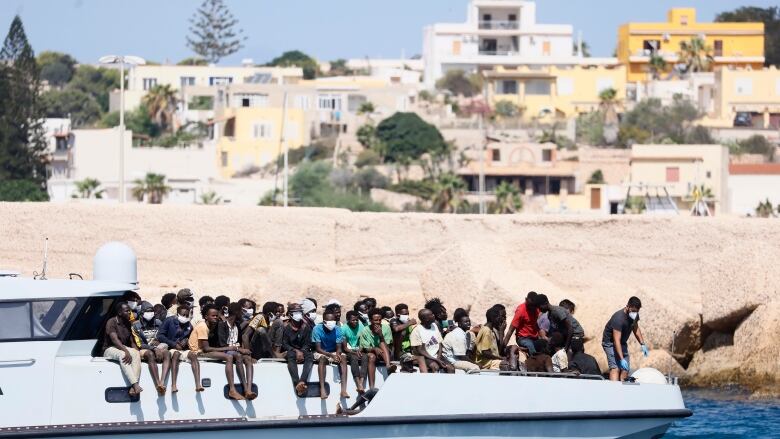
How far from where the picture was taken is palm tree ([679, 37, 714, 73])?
10000cm

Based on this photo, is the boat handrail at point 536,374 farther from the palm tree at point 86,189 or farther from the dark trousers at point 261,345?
the palm tree at point 86,189

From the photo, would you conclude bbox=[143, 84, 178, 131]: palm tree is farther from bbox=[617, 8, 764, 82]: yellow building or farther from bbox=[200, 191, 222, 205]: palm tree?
bbox=[200, 191, 222, 205]: palm tree

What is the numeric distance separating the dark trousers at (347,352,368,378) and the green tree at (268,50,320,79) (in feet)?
337

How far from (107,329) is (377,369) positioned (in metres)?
2.36

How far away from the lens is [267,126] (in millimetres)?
84562

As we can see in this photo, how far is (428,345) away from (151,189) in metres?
47.3

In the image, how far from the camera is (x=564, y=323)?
15.9 metres

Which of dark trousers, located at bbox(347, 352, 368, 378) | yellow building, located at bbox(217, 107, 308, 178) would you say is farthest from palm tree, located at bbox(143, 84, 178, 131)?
dark trousers, located at bbox(347, 352, 368, 378)

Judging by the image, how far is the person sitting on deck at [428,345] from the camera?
15219 millimetres

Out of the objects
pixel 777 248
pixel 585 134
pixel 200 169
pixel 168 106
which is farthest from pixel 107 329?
pixel 168 106

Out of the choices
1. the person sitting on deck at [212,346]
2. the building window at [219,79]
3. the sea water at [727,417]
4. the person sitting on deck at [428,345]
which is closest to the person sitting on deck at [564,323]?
the person sitting on deck at [428,345]

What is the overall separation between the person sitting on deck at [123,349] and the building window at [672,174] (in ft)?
172

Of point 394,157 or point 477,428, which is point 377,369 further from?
point 394,157

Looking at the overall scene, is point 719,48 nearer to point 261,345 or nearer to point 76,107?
point 76,107
